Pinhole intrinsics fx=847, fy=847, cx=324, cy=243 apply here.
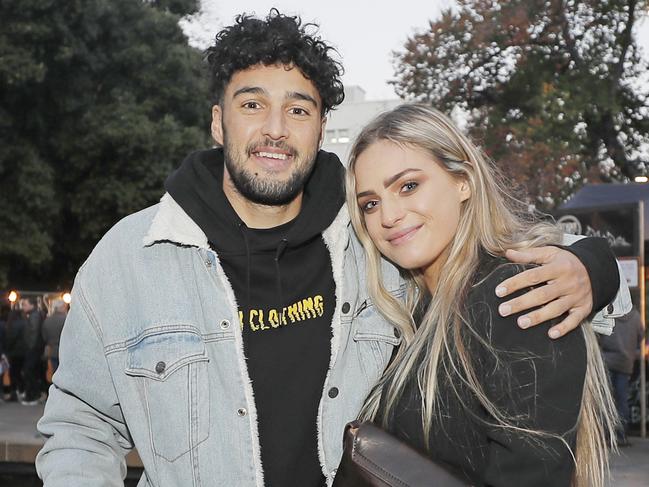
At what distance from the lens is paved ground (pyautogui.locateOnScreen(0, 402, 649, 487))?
314 inches

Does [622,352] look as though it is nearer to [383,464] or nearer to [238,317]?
[238,317]

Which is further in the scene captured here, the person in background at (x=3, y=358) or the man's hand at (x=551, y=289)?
the person in background at (x=3, y=358)

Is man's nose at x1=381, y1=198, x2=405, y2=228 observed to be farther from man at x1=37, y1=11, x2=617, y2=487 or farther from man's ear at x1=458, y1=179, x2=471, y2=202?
man at x1=37, y1=11, x2=617, y2=487

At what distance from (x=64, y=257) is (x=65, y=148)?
301 cm

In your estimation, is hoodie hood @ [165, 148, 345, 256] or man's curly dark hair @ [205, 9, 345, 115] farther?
man's curly dark hair @ [205, 9, 345, 115]

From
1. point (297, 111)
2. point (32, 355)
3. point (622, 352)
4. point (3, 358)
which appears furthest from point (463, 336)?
point (3, 358)

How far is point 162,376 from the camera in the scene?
2.40 metres

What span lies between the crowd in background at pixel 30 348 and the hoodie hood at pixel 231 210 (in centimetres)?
1122

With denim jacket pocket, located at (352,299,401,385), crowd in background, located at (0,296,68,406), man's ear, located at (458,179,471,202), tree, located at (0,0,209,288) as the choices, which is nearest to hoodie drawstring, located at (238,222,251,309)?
denim jacket pocket, located at (352,299,401,385)

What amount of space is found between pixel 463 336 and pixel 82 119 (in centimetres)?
1724

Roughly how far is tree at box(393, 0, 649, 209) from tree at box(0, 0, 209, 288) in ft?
17.2

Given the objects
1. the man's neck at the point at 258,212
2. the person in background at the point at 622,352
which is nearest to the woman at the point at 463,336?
the man's neck at the point at 258,212

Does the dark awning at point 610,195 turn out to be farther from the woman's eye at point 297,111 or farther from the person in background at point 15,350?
the person in background at point 15,350

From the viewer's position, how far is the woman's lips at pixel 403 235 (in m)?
2.46
